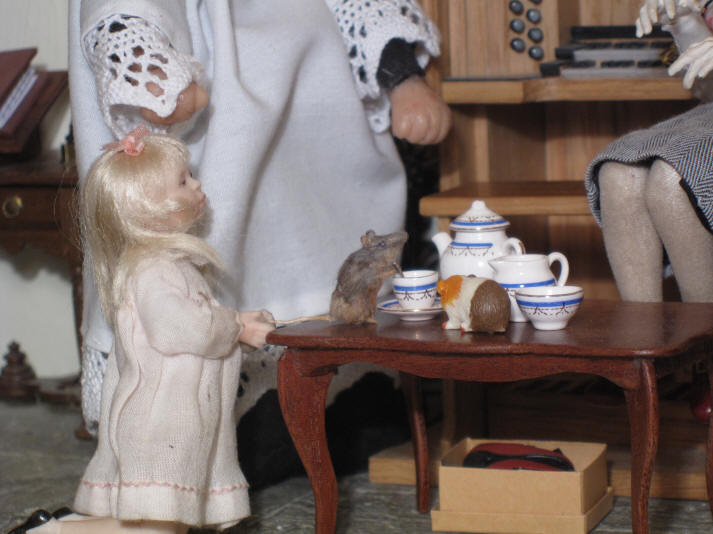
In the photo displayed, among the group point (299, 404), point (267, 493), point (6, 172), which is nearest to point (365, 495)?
point (267, 493)

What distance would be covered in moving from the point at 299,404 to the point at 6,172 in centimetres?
136

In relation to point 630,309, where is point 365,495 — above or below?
below

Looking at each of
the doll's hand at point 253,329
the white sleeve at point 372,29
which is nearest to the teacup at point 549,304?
the doll's hand at point 253,329

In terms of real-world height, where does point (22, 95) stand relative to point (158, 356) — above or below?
above

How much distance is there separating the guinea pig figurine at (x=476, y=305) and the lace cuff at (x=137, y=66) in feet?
1.98

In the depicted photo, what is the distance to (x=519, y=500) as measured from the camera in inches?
71.2

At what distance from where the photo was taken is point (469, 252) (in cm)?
181

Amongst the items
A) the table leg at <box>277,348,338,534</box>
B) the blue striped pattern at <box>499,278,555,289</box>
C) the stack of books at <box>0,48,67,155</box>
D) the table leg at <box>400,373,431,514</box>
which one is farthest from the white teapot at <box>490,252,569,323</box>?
the stack of books at <box>0,48,67,155</box>

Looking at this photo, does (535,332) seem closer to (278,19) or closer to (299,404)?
(299,404)

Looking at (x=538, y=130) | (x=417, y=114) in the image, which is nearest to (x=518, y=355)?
(x=417, y=114)

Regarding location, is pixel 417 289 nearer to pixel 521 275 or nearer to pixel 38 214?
pixel 521 275

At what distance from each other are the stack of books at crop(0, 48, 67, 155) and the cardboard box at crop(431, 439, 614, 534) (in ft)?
5.30

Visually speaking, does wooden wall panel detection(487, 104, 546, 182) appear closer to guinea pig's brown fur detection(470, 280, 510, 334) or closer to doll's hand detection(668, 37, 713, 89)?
doll's hand detection(668, 37, 713, 89)

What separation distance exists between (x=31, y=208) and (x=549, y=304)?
160 centimetres
